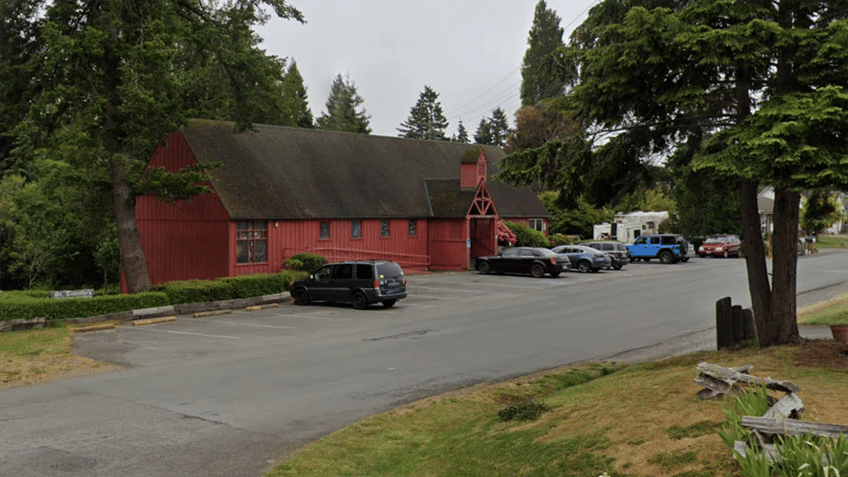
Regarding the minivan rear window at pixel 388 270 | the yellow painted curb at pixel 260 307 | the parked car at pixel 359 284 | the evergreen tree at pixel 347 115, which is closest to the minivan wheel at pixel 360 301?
the parked car at pixel 359 284

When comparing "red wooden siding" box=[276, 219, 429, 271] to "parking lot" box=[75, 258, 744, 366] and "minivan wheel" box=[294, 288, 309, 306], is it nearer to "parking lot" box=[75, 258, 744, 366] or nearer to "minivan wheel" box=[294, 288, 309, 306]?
"parking lot" box=[75, 258, 744, 366]

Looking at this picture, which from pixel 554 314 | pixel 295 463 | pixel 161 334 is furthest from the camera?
pixel 554 314

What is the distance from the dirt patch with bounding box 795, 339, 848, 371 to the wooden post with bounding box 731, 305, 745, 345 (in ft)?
4.15

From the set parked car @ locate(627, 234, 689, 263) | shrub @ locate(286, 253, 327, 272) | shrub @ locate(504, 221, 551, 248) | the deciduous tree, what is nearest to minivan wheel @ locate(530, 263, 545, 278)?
shrub @ locate(504, 221, 551, 248)

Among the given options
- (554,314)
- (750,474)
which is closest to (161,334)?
(554,314)

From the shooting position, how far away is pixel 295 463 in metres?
9.10

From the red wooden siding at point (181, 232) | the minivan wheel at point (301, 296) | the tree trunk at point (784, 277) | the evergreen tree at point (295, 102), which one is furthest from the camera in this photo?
the evergreen tree at point (295, 102)

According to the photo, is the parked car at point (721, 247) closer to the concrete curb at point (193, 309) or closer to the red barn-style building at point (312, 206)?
the red barn-style building at point (312, 206)

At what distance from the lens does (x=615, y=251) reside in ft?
142

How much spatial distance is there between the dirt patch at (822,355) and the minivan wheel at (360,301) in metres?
14.9

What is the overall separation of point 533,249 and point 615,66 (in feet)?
81.2

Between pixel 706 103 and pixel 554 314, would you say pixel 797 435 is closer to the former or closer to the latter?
pixel 706 103

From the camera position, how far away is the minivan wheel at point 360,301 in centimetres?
2567

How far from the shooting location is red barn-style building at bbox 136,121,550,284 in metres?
33.0
